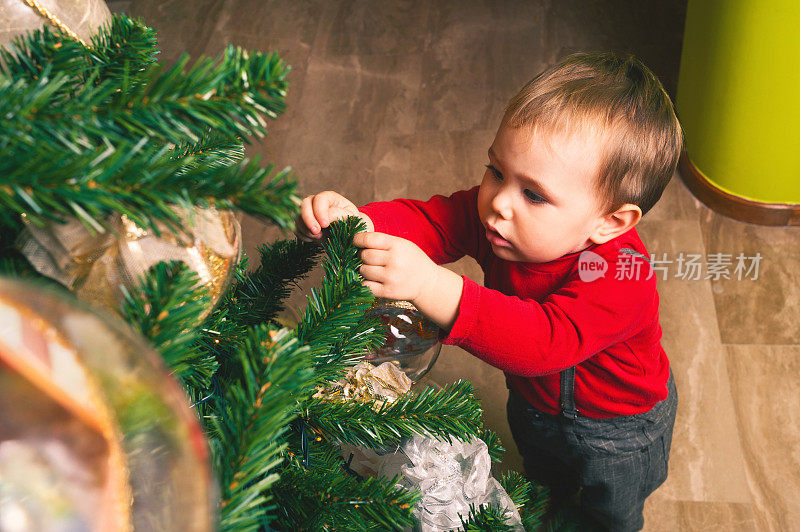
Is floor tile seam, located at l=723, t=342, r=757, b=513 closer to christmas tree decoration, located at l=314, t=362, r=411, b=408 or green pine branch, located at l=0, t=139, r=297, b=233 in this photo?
christmas tree decoration, located at l=314, t=362, r=411, b=408

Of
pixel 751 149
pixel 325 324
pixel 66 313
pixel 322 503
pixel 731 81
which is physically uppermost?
pixel 66 313

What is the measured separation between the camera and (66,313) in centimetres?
24

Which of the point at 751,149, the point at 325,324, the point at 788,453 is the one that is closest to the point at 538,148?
the point at 325,324

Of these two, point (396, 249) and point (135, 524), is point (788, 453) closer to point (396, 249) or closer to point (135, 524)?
point (396, 249)

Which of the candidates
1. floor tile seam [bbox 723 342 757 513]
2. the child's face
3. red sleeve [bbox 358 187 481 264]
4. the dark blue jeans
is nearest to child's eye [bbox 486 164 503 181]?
the child's face

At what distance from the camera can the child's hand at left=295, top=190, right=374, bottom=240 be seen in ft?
2.32

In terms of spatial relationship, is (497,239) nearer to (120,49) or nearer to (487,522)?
(487,522)

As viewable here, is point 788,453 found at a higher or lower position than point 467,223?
lower

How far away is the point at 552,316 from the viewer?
0.74 metres

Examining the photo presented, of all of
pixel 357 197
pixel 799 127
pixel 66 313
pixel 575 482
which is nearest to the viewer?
pixel 66 313

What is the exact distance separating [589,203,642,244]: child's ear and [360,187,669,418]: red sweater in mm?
16

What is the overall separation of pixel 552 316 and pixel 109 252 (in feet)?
1.68

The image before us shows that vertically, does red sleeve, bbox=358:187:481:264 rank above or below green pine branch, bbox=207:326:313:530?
below

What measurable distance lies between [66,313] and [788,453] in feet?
4.41
